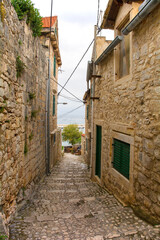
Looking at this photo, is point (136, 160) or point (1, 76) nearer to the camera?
point (1, 76)

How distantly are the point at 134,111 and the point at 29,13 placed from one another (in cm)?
385

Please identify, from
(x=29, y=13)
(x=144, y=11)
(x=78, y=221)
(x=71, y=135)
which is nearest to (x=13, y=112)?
(x=78, y=221)

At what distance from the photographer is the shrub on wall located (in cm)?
413

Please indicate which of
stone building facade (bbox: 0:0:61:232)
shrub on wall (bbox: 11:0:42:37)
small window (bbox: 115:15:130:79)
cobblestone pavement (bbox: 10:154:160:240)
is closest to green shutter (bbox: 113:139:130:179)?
cobblestone pavement (bbox: 10:154:160:240)

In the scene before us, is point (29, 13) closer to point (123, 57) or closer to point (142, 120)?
point (123, 57)

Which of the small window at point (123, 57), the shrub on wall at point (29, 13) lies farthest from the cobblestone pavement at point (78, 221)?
the shrub on wall at point (29, 13)

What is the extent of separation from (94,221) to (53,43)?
A: 9.51m

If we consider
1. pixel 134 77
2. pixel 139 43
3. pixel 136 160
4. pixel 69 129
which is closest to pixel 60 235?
pixel 136 160

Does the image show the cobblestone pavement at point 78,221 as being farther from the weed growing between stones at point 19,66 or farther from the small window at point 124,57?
the small window at point 124,57

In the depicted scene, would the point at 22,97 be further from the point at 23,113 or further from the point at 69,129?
the point at 69,129

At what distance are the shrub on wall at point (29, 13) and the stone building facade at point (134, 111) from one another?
225cm

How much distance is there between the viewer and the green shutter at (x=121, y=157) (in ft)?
13.2

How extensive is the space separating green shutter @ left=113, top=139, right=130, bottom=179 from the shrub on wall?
4.21 meters

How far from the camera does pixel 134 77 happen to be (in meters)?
3.62
